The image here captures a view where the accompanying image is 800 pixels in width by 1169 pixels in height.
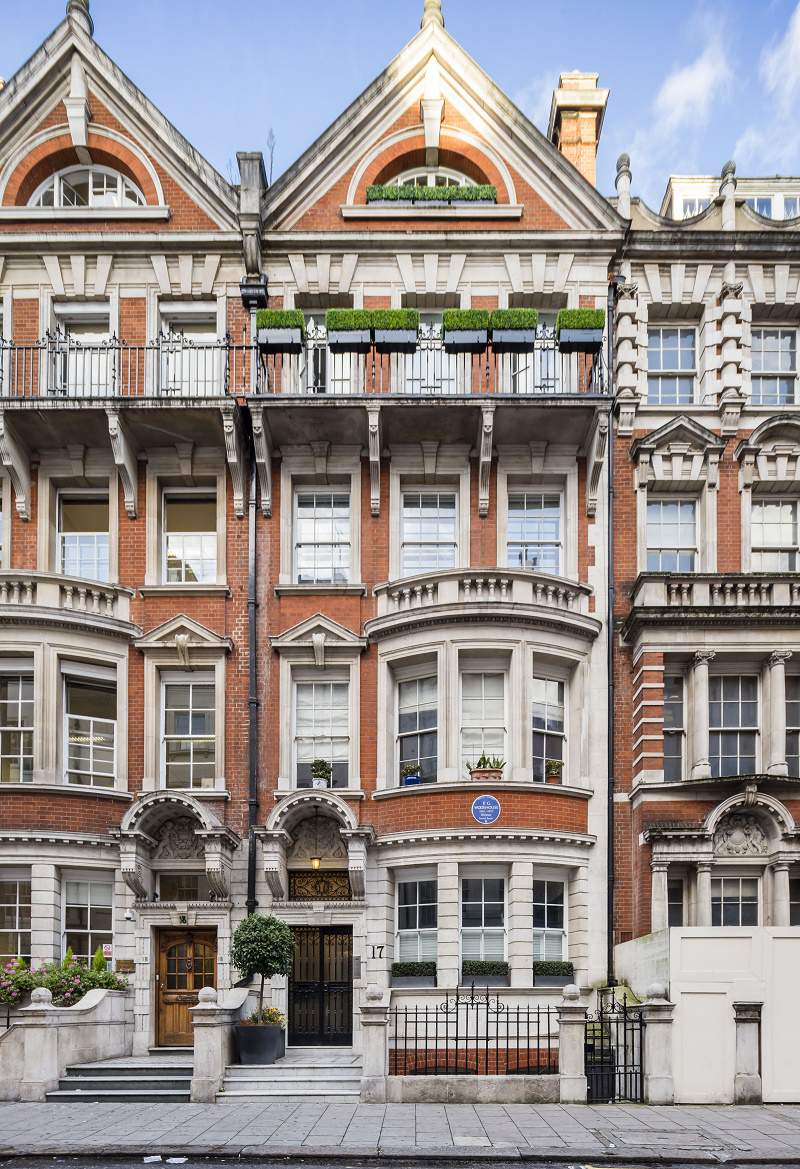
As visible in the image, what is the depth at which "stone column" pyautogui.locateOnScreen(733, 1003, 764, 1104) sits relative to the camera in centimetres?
1630

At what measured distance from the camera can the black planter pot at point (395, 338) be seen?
2303 centimetres

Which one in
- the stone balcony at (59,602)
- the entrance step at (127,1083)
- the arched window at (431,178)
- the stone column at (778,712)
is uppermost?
the arched window at (431,178)

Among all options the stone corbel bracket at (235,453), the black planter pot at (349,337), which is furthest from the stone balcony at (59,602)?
the black planter pot at (349,337)

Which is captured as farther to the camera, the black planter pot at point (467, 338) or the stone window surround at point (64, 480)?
the stone window surround at point (64, 480)

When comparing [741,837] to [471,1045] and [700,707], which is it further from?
[471,1045]

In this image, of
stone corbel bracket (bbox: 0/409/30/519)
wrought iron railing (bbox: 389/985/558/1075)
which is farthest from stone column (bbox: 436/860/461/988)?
stone corbel bracket (bbox: 0/409/30/519)

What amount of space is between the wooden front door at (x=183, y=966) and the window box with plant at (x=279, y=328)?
1161 centimetres

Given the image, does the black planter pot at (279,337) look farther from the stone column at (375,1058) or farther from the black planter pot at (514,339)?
the stone column at (375,1058)

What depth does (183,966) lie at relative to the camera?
22.1 m

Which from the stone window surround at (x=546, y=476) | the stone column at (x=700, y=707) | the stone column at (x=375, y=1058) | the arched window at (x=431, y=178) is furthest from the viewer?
the arched window at (x=431, y=178)

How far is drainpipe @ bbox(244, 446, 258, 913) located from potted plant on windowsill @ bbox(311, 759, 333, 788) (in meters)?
1.17

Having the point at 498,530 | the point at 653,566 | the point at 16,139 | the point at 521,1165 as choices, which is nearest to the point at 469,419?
the point at 498,530

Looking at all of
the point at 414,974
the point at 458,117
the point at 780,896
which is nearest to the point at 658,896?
the point at 780,896

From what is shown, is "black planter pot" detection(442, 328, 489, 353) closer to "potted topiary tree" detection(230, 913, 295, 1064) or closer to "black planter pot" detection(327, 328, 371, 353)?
"black planter pot" detection(327, 328, 371, 353)
